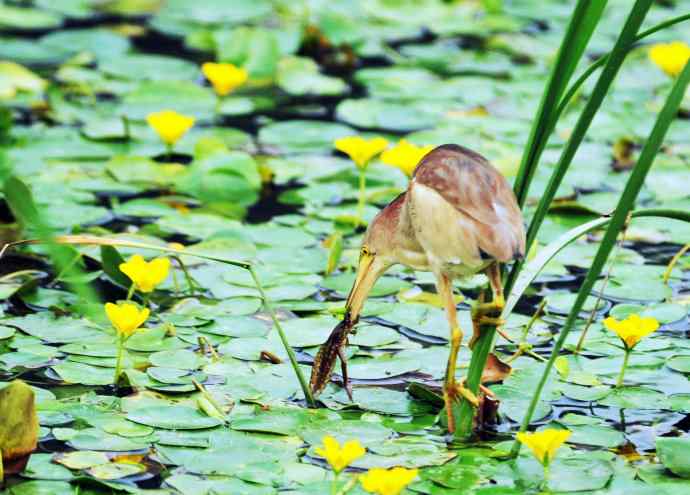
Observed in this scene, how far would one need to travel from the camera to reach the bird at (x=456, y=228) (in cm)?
199

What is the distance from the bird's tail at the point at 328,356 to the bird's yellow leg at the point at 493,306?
36 cm

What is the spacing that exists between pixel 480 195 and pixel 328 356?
1.72 ft

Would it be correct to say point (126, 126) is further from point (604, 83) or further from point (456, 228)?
point (604, 83)

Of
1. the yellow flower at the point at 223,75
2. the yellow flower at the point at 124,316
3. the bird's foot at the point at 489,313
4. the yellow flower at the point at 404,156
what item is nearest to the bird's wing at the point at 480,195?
the bird's foot at the point at 489,313

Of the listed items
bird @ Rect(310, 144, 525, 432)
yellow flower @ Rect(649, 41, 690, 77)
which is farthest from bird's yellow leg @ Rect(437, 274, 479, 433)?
yellow flower @ Rect(649, 41, 690, 77)

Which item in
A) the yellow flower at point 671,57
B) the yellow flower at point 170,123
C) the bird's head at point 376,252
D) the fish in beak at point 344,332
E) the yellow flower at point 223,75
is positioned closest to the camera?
the bird's head at point 376,252

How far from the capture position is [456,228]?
6.57 ft

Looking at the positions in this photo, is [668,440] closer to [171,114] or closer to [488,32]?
[171,114]

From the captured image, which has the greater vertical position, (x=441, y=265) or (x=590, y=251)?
(x=441, y=265)

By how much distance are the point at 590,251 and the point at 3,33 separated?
2.97 metres

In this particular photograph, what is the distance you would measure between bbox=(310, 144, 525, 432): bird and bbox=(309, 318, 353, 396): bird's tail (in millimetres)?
229

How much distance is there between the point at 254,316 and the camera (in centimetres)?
286

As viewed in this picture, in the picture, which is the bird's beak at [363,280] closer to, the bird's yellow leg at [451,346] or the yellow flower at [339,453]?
the bird's yellow leg at [451,346]

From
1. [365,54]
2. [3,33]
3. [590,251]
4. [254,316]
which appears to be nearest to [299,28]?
[365,54]
